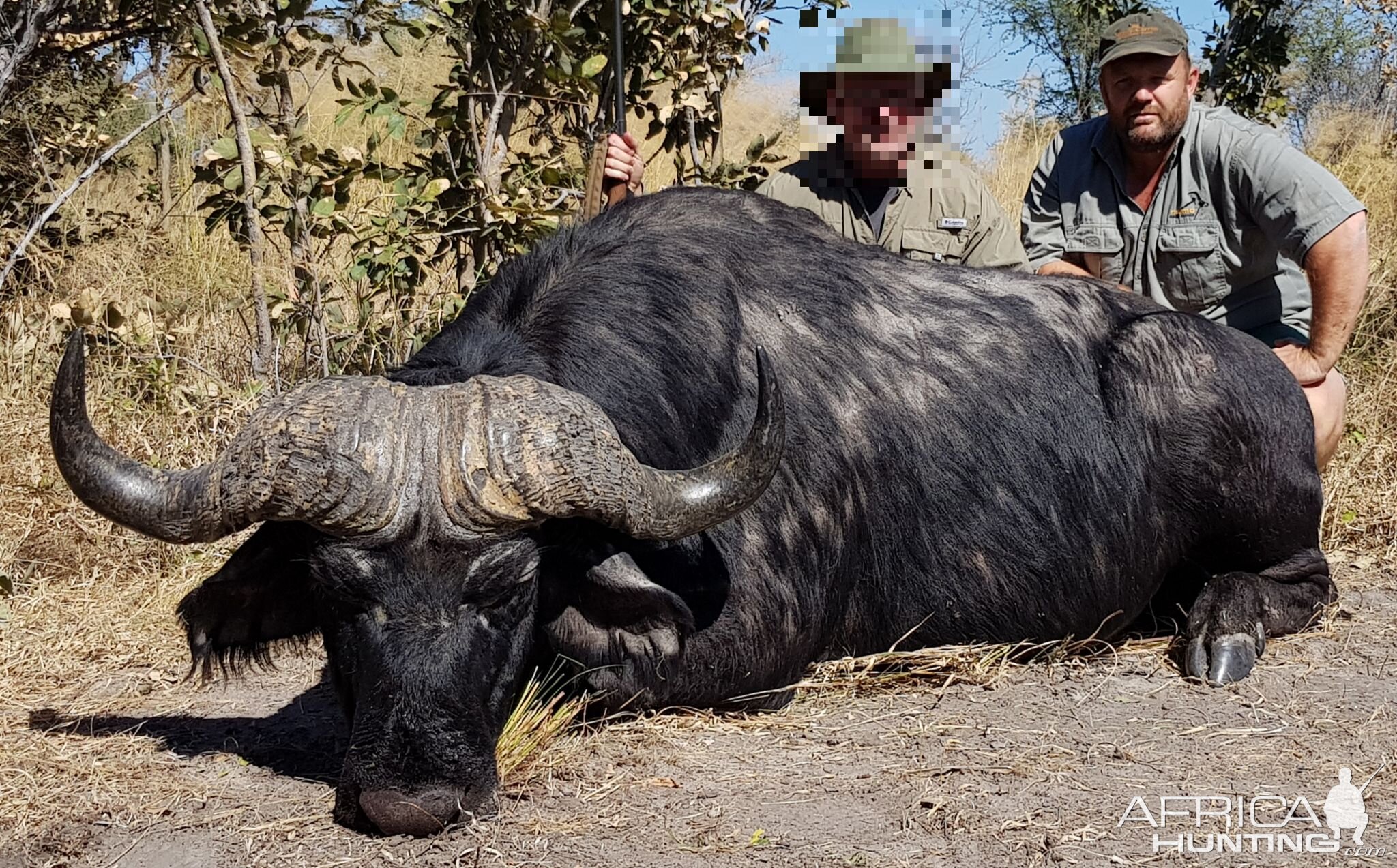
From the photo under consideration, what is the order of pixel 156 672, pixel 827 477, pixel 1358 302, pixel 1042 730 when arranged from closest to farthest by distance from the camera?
pixel 1042 730 < pixel 827 477 < pixel 156 672 < pixel 1358 302

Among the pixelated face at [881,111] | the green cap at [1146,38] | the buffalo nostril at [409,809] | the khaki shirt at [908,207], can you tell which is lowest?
the buffalo nostril at [409,809]

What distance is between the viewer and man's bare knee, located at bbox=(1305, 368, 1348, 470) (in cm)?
545

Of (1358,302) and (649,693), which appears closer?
(649,693)

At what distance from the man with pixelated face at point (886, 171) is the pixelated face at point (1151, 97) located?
0.69 metres

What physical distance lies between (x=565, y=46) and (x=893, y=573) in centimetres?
285

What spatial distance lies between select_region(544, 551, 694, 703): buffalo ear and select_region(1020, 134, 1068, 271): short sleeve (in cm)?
309

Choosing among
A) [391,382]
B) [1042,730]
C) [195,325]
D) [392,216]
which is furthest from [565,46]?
[1042,730]

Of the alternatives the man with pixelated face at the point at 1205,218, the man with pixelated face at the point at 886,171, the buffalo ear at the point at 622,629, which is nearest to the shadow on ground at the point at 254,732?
the buffalo ear at the point at 622,629

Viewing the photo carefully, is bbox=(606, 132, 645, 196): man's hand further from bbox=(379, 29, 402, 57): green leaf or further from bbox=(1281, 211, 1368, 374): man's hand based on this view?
bbox=(1281, 211, 1368, 374): man's hand

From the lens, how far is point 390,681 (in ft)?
10.00

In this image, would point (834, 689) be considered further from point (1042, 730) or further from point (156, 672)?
point (156, 672)

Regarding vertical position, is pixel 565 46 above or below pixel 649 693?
above

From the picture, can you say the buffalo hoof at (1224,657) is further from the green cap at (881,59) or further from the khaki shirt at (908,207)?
the green cap at (881,59)

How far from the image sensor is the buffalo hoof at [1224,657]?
14.0ft
